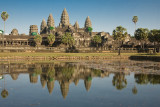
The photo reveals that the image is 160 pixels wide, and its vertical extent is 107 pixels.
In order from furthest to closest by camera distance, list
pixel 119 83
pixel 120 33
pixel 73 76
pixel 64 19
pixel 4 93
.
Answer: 1. pixel 64 19
2. pixel 120 33
3. pixel 73 76
4. pixel 119 83
5. pixel 4 93

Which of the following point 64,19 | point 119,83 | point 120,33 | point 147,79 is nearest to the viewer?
point 119,83

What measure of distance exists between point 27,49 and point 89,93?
63503 millimetres

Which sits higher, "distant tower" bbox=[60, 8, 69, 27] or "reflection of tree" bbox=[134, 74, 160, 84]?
"distant tower" bbox=[60, 8, 69, 27]

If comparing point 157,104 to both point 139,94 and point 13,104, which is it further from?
point 13,104

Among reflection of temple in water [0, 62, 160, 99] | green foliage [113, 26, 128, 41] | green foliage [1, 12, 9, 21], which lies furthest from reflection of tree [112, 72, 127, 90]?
green foliage [1, 12, 9, 21]

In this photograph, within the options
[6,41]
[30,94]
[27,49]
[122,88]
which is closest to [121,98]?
[122,88]

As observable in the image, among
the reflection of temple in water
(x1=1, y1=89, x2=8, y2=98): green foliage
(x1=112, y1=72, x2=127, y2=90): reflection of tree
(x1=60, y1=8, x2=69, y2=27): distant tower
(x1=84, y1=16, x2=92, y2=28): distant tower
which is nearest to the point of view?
(x1=1, y1=89, x2=8, y2=98): green foliage

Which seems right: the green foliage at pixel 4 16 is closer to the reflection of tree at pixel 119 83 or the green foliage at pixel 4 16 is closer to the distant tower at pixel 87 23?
the reflection of tree at pixel 119 83

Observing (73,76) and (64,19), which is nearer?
(73,76)

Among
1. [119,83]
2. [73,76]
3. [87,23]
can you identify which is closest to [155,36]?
[73,76]

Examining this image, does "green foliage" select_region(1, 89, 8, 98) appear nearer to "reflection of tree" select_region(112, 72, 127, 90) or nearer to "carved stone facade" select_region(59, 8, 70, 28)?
"reflection of tree" select_region(112, 72, 127, 90)

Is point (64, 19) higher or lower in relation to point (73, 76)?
higher

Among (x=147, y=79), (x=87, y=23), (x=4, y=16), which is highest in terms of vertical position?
(x=87, y=23)

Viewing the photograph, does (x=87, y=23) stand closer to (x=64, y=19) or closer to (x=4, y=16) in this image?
(x=64, y=19)
